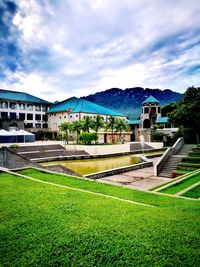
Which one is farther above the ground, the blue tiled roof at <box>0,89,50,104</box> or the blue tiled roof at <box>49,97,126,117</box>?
the blue tiled roof at <box>0,89,50,104</box>

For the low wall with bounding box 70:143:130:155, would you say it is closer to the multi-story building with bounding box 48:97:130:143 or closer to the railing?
the railing

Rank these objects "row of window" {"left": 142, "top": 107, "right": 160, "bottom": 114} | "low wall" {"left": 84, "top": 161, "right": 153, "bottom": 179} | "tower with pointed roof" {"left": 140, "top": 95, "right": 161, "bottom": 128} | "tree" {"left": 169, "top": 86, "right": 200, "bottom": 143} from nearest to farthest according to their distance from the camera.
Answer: "low wall" {"left": 84, "top": 161, "right": 153, "bottom": 179}, "tree" {"left": 169, "top": 86, "right": 200, "bottom": 143}, "tower with pointed roof" {"left": 140, "top": 95, "right": 161, "bottom": 128}, "row of window" {"left": 142, "top": 107, "right": 160, "bottom": 114}

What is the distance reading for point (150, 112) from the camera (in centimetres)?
6194

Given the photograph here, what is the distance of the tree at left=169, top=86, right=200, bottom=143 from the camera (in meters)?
23.5

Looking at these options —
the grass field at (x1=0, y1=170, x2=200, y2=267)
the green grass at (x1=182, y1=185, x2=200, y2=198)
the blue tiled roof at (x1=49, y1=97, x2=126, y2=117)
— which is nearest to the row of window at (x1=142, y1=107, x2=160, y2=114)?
the blue tiled roof at (x1=49, y1=97, x2=126, y2=117)

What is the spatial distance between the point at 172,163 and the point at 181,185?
814 centimetres

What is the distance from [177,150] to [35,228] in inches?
810

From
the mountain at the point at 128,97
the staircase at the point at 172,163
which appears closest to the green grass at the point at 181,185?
the staircase at the point at 172,163

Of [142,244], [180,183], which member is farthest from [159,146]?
[142,244]

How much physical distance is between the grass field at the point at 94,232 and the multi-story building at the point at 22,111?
46250 millimetres

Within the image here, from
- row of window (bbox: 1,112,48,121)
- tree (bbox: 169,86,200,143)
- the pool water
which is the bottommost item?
the pool water

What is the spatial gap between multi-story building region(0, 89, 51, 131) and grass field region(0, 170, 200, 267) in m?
46.2

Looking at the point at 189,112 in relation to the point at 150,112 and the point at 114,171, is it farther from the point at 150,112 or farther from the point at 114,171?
the point at 150,112

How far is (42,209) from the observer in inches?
211
